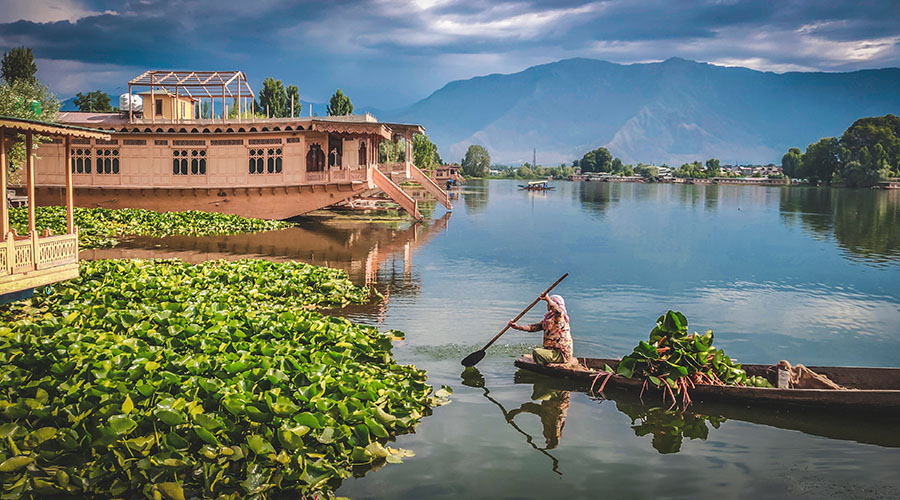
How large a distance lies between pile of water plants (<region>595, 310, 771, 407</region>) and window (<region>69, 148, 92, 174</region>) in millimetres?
31577

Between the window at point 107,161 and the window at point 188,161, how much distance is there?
9.17 feet

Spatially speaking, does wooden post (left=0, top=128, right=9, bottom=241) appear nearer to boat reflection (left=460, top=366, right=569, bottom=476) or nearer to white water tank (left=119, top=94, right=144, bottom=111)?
boat reflection (left=460, top=366, right=569, bottom=476)

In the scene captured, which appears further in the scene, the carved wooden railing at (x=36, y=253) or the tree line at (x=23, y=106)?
the tree line at (x=23, y=106)

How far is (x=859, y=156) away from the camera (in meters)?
124

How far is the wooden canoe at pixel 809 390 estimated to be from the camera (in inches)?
379

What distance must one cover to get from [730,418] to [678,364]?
102cm

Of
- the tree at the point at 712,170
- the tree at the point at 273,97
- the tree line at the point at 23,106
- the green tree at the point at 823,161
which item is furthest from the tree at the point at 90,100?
the tree at the point at 712,170

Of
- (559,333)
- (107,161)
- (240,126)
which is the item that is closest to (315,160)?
(240,126)

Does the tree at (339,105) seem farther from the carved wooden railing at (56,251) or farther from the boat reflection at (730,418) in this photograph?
the boat reflection at (730,418)

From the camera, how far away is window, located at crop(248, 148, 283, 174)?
112ft

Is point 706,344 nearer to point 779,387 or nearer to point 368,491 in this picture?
point 779,387

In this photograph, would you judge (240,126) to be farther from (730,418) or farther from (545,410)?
(730,418)

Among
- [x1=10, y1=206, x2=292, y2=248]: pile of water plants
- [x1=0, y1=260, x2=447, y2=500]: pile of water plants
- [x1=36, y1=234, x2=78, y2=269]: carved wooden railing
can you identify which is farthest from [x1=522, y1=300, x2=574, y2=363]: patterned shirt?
[x1=10, y1=206, x2=292, y2=248]: pile of water plants

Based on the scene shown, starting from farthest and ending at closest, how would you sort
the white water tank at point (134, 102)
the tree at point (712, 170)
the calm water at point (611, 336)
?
1. the tree at point (712, 170)
2. the white water tank at point (134, 102)
3. the calm water at point (611, 336)
